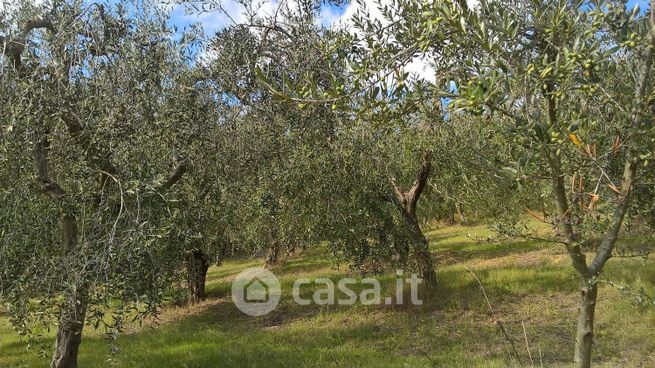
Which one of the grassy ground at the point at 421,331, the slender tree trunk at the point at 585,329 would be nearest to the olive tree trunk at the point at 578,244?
the slender tree trunk at the point at 585,329

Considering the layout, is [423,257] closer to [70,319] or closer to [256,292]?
[256,292]

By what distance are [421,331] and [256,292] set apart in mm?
7608

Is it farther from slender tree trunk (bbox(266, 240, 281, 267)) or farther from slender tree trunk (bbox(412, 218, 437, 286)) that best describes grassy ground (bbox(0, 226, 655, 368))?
slender tree trunk (bbox(266, 240, 281, 267))

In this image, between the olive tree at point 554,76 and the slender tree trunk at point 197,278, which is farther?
the slender tree trunk at point 197,278

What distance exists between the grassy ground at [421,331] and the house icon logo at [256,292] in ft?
1.39

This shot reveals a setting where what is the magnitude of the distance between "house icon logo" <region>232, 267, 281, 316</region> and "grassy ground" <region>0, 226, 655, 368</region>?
425 millimetres

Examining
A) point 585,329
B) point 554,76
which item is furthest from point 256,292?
point 554,76

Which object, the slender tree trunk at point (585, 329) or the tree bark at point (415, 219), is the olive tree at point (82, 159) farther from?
the tree bark at point (415, 219)

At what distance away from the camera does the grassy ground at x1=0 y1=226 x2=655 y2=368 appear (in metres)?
8.80

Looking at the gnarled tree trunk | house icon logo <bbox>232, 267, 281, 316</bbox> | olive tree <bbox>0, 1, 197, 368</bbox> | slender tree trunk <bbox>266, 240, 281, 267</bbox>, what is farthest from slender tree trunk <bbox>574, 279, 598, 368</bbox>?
slender tree trunk <bbox>266, 240, 281, 267</bbox>

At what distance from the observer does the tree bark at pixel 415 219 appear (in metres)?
11.9

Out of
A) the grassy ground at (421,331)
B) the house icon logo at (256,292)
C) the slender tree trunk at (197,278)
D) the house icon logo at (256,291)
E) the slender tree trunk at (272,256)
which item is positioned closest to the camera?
the grassy ground at (421,331)

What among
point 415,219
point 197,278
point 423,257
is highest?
point 415,219

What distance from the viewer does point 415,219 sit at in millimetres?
12430
